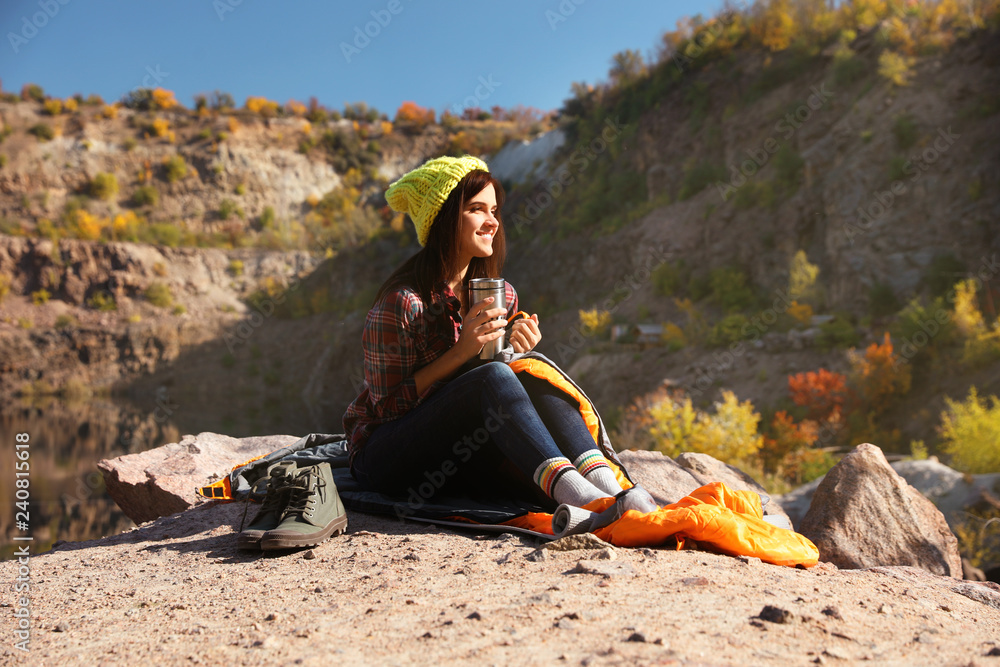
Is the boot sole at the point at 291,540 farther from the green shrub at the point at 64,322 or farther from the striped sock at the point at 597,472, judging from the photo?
the green shrub at the point at 64,322

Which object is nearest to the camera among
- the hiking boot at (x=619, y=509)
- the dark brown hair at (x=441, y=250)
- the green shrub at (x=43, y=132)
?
the hiking boot at (x=619, y=509)

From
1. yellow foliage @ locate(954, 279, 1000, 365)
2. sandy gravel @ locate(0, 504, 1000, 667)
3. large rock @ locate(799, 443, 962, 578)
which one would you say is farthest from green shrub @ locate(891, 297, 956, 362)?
sandy gravel @ locate(0, 504, 1000, 667)

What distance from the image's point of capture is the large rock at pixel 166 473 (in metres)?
3.72

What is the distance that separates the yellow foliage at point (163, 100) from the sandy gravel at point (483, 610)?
117 ft

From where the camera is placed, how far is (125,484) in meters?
3.83

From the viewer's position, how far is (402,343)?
8.36ft

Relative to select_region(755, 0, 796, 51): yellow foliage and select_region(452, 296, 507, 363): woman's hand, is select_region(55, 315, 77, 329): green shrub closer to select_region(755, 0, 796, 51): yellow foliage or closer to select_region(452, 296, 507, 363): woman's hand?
select_region(755, 0, 796, 51): yellow foliage

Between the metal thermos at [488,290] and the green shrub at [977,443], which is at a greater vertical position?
the metal thermos at [488,290]

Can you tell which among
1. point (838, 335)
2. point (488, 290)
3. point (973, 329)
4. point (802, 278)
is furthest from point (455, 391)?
point (802, 278)

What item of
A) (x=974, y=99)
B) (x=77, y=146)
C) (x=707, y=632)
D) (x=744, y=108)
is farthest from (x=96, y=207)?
(x=707, y=632)

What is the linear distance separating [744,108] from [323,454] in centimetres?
1706

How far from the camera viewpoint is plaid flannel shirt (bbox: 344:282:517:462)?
8.34 ft

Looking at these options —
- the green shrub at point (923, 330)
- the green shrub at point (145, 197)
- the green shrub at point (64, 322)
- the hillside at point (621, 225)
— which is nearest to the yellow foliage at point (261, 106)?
the hillside at point (621, 225)

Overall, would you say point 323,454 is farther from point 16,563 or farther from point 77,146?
point 77,146
